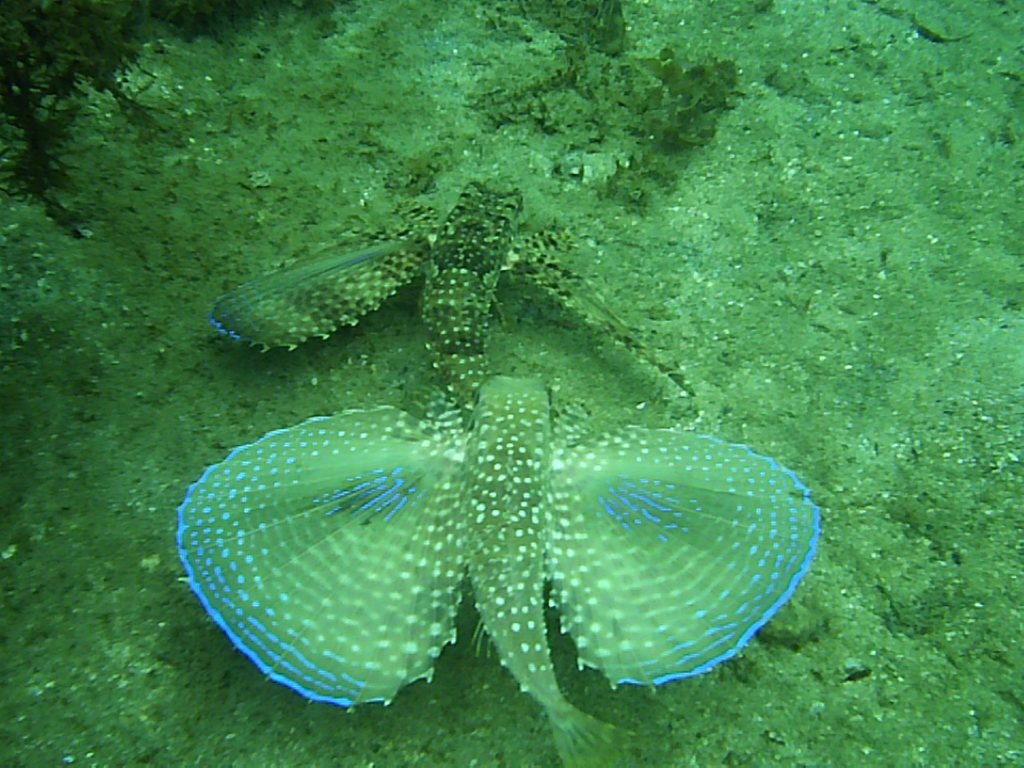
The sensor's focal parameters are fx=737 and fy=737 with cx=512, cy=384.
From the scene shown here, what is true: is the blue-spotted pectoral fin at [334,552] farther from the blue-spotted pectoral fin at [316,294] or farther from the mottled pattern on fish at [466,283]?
the blue-spotted pectoral fin at [316,294]

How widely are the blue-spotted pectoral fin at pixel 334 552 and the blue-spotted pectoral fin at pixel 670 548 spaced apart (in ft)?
1.87

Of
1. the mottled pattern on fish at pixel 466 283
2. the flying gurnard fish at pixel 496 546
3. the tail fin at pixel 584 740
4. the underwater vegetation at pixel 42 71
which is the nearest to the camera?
the tail fin at pixel 584 740

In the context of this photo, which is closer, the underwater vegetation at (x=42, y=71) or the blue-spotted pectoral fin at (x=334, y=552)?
the blue-spotted pectoral fin at (x=334, y=552)

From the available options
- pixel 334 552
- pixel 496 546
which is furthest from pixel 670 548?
pixel 334 552

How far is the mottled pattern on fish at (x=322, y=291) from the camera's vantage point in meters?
4.12

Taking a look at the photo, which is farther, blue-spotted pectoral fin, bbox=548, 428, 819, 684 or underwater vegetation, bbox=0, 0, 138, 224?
underwater vegetation, bbox=0, 0, 138, 224

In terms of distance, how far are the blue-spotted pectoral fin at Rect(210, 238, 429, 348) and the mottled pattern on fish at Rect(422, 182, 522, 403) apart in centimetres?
21

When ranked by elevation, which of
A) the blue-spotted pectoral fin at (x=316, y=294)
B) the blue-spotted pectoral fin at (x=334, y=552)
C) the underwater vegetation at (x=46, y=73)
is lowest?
the blue-spotted pectoral fin at (x=334, y=552)

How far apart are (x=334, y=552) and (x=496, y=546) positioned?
0.71 metres

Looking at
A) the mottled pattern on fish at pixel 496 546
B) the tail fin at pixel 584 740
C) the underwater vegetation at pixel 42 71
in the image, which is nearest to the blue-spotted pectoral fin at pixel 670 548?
the mottled pattern on fish at pixel 496 546

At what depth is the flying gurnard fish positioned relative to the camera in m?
2.92

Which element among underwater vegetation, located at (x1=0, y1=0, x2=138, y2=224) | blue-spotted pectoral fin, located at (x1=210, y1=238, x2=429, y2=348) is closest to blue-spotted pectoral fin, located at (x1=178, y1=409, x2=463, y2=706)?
blue-spotted pectoral fin, located at (x1=210, y1=238, x2=429, y2=348)

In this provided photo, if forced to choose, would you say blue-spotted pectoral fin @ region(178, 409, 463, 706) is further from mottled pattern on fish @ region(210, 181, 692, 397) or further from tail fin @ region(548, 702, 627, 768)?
mottled pattern on fish @ region(210, 181, 692, 397)

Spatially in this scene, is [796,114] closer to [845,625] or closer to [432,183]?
[432,183]
